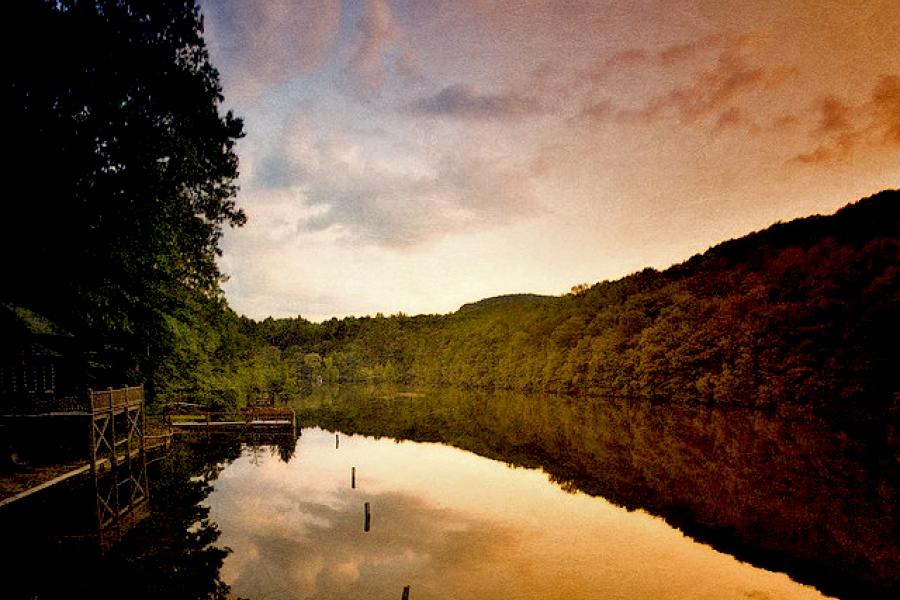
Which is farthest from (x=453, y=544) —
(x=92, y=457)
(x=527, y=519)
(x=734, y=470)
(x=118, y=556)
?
(x=734, y=470)

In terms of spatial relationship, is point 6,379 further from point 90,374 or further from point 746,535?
point 746,535

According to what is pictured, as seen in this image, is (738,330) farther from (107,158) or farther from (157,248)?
(107,158)

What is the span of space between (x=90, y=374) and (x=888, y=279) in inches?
2405

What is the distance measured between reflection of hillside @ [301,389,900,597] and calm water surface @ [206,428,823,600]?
1.94 meters

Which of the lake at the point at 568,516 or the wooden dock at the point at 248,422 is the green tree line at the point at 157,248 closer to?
the wooden dock at the point at 248,422

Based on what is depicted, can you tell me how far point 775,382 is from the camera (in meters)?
54.1

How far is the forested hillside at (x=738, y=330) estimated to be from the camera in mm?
48312

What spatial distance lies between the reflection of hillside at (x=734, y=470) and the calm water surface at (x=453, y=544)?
1.94m

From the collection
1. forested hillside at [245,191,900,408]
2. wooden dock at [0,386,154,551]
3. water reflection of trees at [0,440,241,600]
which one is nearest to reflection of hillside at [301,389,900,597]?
forested hillside at [245,191,900,408]

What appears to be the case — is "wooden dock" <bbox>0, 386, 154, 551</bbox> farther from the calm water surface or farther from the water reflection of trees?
the calm water surface

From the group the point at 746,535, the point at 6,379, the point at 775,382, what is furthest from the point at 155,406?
the point at 775,382

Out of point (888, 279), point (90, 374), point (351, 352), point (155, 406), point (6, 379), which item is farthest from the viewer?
point (351, 352)

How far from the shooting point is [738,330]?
59906mm

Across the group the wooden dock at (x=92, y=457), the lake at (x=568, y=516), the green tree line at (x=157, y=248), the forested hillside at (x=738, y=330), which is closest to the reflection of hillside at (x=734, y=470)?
the lake at (x=568, y=516)
